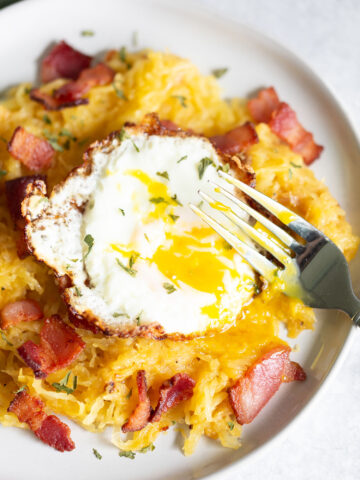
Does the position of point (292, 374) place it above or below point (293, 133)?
below

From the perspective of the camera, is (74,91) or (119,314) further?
(74,91)

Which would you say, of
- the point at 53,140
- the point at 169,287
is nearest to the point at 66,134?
the point at 53,140

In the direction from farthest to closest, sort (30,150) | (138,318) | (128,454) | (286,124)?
1. (286,124)
2. (30,150)
3. (128,454)
4. (138,318)

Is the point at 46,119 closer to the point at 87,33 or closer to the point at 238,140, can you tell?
the point at 87,33

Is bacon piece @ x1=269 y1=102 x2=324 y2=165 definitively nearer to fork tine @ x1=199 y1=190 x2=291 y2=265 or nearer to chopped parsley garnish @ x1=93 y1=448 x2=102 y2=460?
fork tine @ x1=199 y1=190 x2=291 y2=265

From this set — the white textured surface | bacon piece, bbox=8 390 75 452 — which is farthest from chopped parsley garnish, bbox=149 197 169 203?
the white textured surface

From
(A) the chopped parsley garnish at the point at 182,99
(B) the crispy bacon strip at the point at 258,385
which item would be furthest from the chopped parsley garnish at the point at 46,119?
(B) the crispy bacon strip at the point at 258,385
